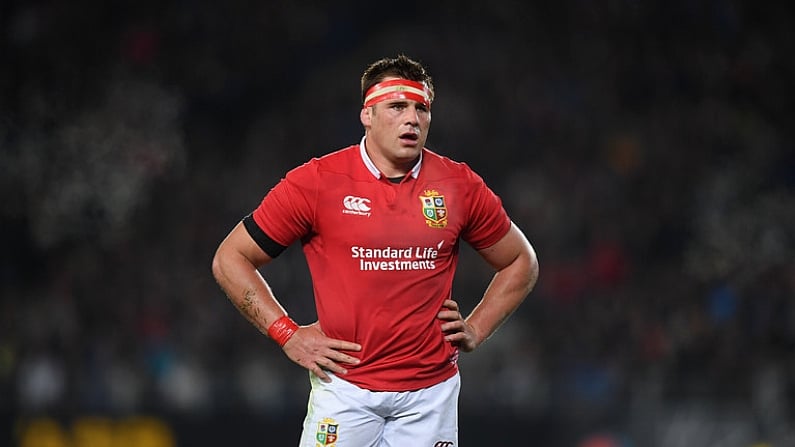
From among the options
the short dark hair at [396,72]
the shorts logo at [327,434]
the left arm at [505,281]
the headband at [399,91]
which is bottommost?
the shorts logo at [327,434]

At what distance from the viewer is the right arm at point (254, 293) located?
4.75m

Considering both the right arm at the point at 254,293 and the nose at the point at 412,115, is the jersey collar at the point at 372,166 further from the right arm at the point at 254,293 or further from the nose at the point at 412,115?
the right arm at the point at 254,293

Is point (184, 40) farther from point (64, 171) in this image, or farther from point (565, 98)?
point (565, 98)

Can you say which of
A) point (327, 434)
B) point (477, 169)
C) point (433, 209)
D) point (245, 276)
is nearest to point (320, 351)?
point (327, 434)

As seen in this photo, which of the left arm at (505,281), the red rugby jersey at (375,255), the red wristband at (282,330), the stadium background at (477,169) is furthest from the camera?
the stadium background at (477,169)

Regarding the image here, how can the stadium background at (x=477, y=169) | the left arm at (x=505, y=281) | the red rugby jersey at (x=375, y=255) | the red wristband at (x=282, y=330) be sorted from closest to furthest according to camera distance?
the red rugby jersey at (x=375, y=255), the red wristband at (x=282, y=330), the left arm at (x=505, y=281), the stadium background at (x=477, y=169)

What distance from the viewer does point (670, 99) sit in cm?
1410

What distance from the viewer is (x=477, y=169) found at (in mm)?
13188

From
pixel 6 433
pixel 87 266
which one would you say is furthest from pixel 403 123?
pixel 87 266

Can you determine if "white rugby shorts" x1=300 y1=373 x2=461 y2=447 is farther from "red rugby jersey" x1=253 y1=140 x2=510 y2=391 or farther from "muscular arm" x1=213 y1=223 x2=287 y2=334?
"muscular arm" x1=213 y1=223 x2=287 y2=334

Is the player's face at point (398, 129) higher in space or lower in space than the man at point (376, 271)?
higher

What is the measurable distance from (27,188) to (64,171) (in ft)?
1.46

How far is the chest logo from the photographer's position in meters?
4.75

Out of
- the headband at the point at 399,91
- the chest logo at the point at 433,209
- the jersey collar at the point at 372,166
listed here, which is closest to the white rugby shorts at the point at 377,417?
the chest logo at the point at 433,209
